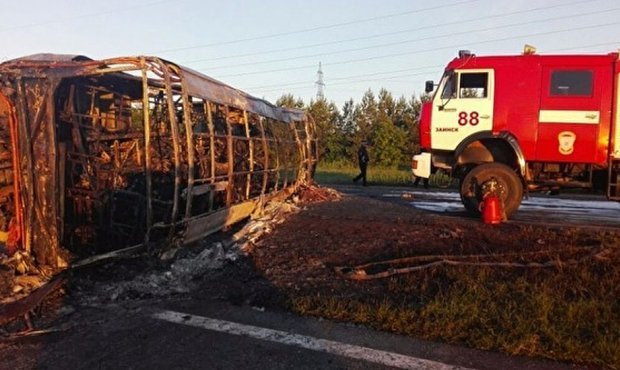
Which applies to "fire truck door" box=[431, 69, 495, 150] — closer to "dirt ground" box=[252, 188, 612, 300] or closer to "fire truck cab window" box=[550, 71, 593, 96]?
"fire truck cab window" box=[550, 71, 593, 96]

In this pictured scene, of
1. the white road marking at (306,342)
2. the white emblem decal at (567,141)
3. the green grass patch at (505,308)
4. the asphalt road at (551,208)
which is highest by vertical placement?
the white emblem decal at (567,141)

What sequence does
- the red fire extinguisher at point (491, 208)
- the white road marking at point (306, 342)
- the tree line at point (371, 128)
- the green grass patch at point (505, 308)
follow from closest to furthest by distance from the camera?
the white road marking at point (306, 342) → the green grass patch at point (505, 308) → the red fire extinguisher at point (491, 208) → the tree line at point (371, 128)

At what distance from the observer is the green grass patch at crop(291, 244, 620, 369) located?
13.6 ft

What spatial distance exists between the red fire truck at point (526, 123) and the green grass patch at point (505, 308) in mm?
3807

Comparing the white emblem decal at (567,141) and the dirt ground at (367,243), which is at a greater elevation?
the white emblem decal at (567,141)

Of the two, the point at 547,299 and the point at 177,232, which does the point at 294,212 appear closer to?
the point at 177,232

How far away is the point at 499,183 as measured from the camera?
31.8ft

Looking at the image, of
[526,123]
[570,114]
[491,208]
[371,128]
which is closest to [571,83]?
[570,114]

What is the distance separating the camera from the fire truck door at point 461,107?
987cm

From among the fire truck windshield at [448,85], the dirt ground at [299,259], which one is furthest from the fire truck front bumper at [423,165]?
the fire truck windshield at [448,85]

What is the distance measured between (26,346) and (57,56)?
14.3ft

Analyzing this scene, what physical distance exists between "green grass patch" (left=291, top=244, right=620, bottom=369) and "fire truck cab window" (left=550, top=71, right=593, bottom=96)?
434 centimetres

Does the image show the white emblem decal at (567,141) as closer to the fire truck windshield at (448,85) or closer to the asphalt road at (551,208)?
the asphalt road at (551,208)

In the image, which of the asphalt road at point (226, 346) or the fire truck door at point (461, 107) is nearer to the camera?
the asphalt road at point (226, 346)
